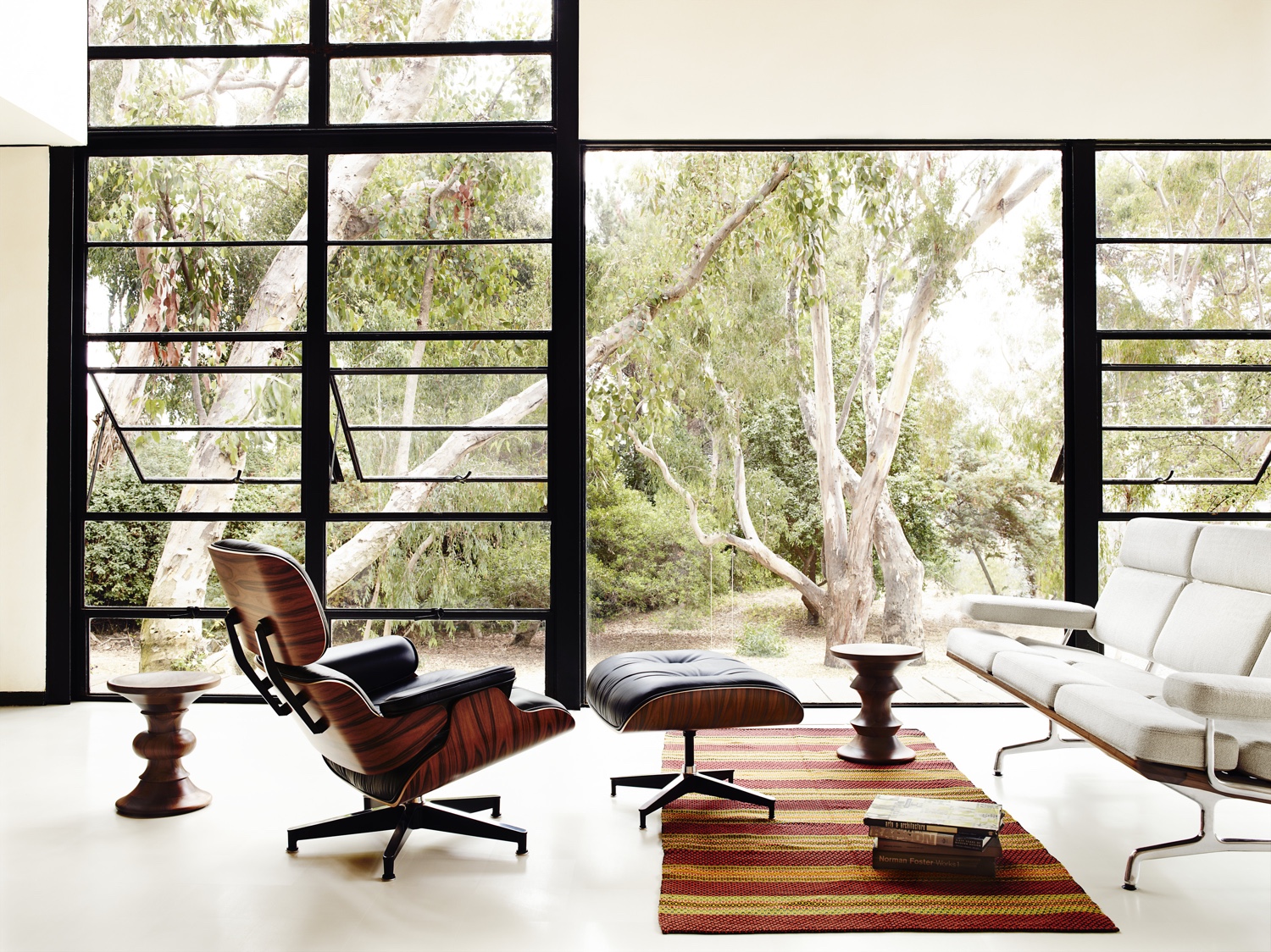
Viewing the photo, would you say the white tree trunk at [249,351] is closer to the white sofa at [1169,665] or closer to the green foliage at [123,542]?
the green foliage at [123,542]

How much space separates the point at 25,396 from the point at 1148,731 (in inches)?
202

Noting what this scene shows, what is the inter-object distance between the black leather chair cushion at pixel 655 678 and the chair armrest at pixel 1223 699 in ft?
3.85

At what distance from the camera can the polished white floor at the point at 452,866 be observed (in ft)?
7.91

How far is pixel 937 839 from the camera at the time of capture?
2.73 meters

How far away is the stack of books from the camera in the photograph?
107 inches

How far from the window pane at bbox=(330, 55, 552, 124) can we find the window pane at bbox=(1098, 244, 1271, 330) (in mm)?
2975

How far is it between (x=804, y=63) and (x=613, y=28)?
954mm

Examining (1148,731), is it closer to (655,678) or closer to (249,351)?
(655,678)

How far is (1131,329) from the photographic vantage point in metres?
4.92

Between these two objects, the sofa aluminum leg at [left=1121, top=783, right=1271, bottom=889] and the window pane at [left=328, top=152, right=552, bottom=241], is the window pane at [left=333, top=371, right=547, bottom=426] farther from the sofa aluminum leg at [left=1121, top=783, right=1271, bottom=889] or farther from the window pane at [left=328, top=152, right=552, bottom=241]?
the sofa aluminum leg at [left=1121, top=783, right=1271, bottom=889]

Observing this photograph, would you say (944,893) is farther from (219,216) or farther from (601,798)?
(219,216)

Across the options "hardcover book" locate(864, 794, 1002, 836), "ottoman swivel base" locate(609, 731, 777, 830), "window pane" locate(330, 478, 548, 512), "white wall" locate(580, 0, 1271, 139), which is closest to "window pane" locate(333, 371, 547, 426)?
"window pane" locate(330, 478, 548, 512)

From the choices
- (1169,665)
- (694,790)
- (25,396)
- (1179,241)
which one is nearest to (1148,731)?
(1169,665)

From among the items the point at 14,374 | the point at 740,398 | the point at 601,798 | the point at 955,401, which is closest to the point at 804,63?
the point at 740,398
